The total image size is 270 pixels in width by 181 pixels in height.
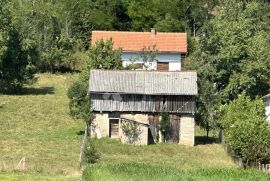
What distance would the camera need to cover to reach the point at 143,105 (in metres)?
57.6

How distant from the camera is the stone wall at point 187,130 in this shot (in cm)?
5641

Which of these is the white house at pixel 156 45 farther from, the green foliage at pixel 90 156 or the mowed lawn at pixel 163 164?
the green foliage at pixel 90 156

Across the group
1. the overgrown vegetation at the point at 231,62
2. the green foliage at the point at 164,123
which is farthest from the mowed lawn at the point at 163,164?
the overgrown vegetation at the point at 231,62

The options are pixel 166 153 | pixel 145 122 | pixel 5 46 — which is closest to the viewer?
pixel 166 153

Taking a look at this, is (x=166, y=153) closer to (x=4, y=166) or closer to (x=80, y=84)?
(x=80, y=84)

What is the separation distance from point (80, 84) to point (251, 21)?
2193 cm

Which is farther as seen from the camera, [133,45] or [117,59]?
[133,45]

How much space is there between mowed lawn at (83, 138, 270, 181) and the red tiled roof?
78.8ft

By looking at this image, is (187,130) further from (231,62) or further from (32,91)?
(32,91)

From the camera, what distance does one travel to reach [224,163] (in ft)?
158

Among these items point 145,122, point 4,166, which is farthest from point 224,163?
point 4,166

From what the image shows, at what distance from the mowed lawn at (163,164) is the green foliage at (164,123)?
1772 mm

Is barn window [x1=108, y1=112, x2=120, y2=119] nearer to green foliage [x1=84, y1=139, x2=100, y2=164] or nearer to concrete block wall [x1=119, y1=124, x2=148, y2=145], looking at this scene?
concrete block wall [x1=119, y1=124, x2=148, y2=145]

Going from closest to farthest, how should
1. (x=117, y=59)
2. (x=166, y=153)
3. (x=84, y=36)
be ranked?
(x=166, y=153), (x=117, y=59), (x=84, y=36)
